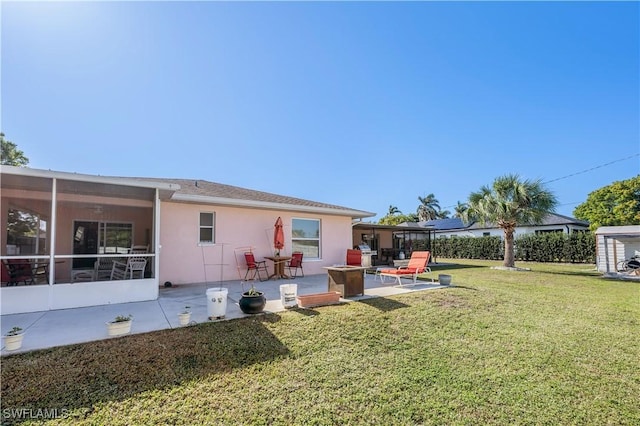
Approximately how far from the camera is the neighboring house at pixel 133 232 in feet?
19.9

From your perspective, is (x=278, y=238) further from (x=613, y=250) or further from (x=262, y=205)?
(x=613, y=250)

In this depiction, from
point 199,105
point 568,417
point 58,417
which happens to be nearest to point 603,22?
point 568,417

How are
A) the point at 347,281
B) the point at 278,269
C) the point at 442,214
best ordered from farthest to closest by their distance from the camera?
the point at 442,214 < the point at 278,269 < the point at 347,281

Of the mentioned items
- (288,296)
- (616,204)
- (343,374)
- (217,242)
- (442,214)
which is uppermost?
(442,214)

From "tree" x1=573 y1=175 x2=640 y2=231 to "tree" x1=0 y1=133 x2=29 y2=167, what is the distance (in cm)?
4245

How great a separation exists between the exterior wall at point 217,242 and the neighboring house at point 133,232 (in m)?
0.03

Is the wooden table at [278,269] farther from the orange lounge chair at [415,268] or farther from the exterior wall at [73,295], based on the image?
the exterior wall at [73,295]

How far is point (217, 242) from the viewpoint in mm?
9562

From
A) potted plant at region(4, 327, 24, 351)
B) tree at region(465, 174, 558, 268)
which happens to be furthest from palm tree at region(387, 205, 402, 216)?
potted plant at region(4, 327, 24, 351)

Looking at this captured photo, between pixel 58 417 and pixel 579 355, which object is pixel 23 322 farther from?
pixel 579 355

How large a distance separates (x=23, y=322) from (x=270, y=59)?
9.37m

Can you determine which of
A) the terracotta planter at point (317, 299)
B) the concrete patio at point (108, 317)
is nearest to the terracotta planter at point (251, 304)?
the concrete patio at point (108, 317)

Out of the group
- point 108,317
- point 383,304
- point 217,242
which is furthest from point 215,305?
point 217,242

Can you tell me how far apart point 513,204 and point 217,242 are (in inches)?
579
